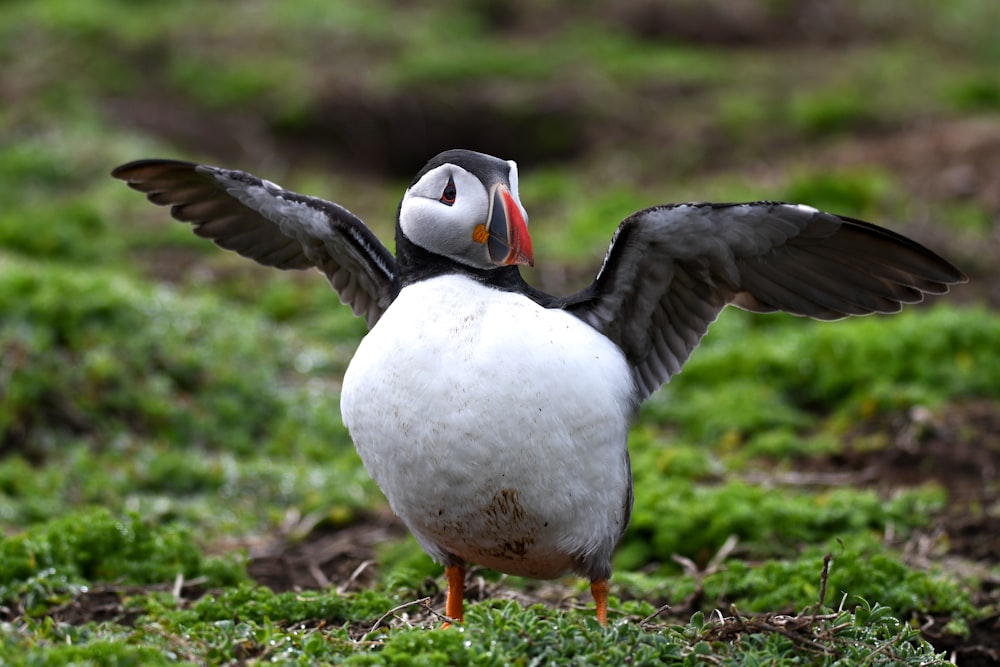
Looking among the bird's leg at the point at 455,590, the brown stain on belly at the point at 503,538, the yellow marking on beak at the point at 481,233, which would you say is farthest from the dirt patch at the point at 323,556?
the yellow marking on beak at the point at 481,233

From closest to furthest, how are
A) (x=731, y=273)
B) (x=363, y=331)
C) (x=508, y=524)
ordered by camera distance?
1. (x=508, y=524)
2. (x=731, y=273)
3. (x=363, y=331)

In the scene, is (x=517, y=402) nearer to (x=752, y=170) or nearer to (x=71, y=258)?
(x=71, y=258)

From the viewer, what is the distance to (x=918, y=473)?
7.29m

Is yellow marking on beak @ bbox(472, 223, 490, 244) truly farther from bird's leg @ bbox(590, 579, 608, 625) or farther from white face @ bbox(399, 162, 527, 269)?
bird's leg @ bbox(590, 579, 608, 625)

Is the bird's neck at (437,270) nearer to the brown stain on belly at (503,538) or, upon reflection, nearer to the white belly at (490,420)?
the white belly at (490,420)

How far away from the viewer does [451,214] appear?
4477 mm

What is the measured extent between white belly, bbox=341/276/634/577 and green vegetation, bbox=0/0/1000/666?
0.36m

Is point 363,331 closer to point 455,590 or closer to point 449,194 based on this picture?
point 455,590

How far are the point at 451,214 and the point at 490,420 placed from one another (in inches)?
29.6

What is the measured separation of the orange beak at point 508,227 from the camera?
439 centimetres

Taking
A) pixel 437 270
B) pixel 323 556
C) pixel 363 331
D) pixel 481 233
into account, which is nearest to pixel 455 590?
pixel 437 270

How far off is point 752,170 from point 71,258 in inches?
263

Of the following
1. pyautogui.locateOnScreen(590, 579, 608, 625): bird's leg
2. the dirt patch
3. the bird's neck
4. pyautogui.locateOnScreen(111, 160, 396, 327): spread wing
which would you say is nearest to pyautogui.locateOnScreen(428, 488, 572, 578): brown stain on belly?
pyautogui.locateOnScreen(590, 579, 608, 625): bird's leg

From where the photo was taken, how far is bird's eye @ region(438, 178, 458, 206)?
450 cm
